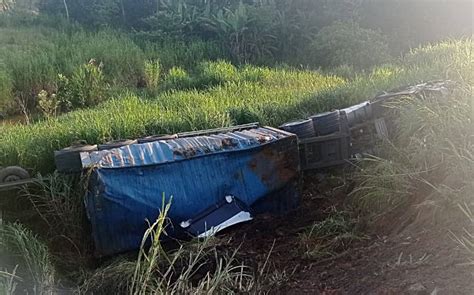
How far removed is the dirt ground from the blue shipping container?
507 millimetres

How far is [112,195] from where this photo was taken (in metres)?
4.71

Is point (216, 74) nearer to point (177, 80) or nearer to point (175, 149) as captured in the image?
point (177, 80)

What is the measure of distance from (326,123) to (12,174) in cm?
334

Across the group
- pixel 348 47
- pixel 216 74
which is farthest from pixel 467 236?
pixel 348 47

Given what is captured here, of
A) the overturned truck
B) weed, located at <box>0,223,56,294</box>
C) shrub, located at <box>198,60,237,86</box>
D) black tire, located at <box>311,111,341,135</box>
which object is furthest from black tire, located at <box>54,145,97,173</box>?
shrub, located at <box>198,60,237,86</box>

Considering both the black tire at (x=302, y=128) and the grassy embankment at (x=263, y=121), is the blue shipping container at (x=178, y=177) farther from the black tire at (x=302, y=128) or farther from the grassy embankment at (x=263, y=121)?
the black tire at (x=302, y=128)

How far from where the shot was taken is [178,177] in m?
5.02

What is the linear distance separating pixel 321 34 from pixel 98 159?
31.0ft

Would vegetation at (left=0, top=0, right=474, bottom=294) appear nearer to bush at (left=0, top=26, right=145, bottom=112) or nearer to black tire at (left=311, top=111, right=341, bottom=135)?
bush at (left=0, top=26, right=145, bottom=112)

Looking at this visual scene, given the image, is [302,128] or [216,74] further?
[216,74]

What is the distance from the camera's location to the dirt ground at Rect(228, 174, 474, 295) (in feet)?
9.44

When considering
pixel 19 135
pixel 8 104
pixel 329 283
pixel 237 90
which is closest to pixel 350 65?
pixel 237 90

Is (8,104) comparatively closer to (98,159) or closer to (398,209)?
(98,159)

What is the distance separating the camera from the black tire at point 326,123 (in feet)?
19.7
